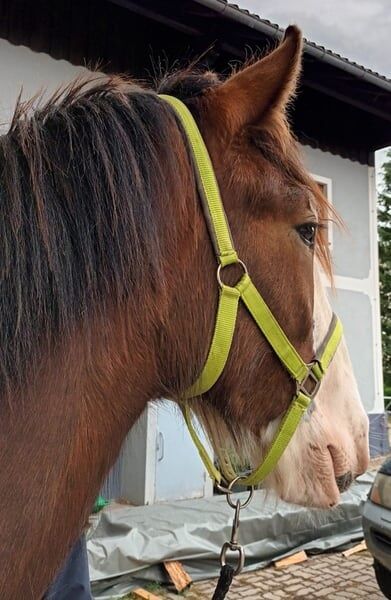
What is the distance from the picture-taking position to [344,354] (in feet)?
4.28

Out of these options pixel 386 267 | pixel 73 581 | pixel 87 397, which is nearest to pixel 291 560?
pixel 73 581

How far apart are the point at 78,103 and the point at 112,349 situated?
1.57 feet

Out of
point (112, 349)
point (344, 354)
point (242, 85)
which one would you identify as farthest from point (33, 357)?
point (344, 354)

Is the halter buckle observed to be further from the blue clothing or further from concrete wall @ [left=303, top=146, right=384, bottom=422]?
concrete wall @ [left=303, top=146, right=384, bottom=422]

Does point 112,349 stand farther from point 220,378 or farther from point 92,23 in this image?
point 92,23

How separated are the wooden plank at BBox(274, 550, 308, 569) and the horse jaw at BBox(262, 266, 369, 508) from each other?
345cm

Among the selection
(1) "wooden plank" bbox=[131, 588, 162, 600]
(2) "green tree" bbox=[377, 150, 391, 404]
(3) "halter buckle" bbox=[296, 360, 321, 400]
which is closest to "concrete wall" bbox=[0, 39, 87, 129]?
(1) "wooden plank" bbox=[131, 588, 162, 600]

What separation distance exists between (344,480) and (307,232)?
0.58 meters

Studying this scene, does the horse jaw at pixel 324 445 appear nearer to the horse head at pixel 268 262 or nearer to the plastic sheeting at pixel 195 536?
the horse head at pixel 268 262

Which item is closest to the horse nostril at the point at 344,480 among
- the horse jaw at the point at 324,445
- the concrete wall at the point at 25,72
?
the horse jaw at the point at 324,445

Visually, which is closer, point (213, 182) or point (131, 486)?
point (213, 182)

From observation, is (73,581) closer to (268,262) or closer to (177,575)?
(268,262)

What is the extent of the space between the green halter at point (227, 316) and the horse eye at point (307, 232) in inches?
7.0

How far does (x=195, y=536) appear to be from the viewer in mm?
3969
